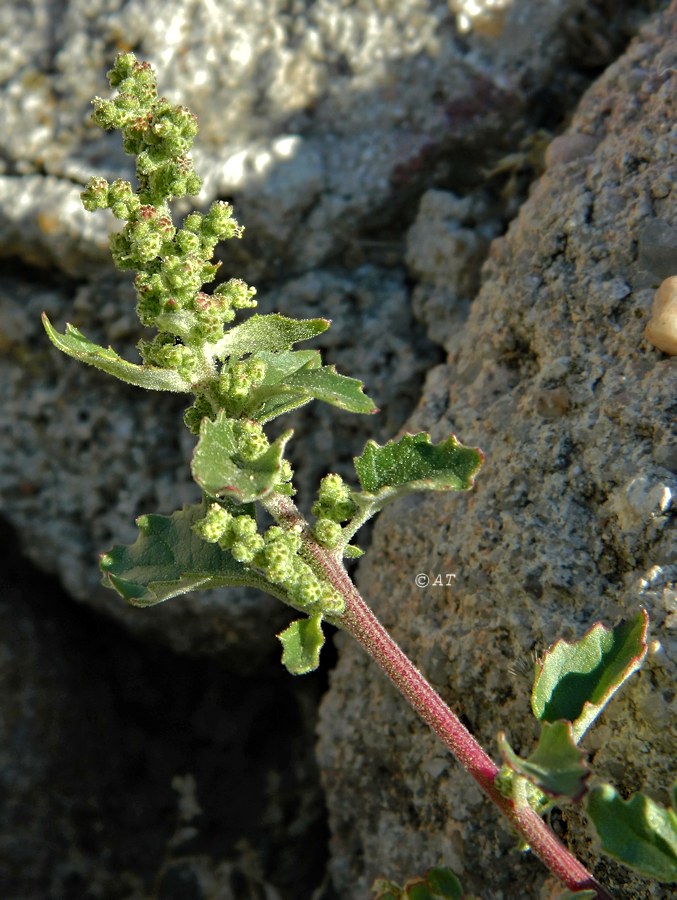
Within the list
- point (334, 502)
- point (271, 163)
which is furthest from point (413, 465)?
point (271, 163)

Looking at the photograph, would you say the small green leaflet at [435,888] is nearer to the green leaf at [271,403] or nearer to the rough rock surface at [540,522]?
the rough rock surface at [540,522]

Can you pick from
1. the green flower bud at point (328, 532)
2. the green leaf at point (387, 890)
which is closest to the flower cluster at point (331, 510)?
the green flower bud at point (328, 532)

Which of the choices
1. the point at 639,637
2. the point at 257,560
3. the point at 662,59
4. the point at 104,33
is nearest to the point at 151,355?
the point at 257,560

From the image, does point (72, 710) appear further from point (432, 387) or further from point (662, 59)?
point (662, 59)

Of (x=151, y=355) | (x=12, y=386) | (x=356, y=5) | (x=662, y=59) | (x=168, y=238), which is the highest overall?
(x=662, y=59)

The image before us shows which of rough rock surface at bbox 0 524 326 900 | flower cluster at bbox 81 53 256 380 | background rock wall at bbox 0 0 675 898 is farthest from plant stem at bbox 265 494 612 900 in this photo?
rough rock surface at bbox 0 524 326 900

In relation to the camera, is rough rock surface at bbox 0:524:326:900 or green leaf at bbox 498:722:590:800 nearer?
green leaf at bbox 498:722:590:800

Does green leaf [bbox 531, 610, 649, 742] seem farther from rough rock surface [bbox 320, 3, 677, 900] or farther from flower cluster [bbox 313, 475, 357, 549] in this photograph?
flower cluster [bbox 313, 475, 357, 549]
